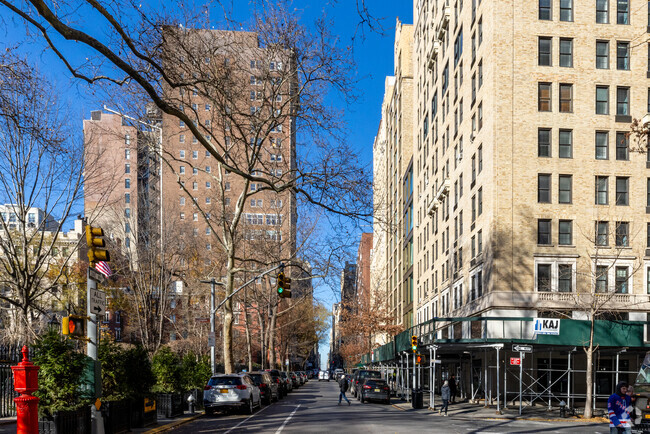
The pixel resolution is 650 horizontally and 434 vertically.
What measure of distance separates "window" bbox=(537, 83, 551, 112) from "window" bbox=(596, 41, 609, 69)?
348 cm

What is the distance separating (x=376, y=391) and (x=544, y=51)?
2361cm

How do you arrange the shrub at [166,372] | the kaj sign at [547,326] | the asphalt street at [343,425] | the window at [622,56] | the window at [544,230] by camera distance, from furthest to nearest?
the window at [622,56] → the window at [544,230] → the kaj sign at [547,326] → the shrub at [166,372] → the asphalt street at [343,425]

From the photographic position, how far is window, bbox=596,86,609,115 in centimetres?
4172

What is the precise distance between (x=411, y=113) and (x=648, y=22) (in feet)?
150

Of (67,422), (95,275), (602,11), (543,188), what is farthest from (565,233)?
(67,422)

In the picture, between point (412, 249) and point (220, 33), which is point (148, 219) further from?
point (412, 249)

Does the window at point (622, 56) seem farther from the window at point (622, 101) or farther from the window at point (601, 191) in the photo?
the window at point (601, 191)

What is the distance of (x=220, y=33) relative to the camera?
20.5 metres

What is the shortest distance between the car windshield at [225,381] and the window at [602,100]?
27.9 meters

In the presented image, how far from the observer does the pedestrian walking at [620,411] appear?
14273 mm

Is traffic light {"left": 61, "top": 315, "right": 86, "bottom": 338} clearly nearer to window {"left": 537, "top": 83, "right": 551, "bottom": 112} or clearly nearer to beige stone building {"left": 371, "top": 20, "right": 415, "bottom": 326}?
window {"left": 537, "top": 83, "right": 551, "bottom": 112}

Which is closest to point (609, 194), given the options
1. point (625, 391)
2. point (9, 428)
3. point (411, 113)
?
point (625, 391)

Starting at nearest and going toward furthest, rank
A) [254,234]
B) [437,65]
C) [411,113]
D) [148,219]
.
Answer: [148,219]
[254,234]
[437,65]
[411,113]

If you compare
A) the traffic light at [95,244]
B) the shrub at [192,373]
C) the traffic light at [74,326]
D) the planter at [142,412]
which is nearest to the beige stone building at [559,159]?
the shrub at [192,373]
